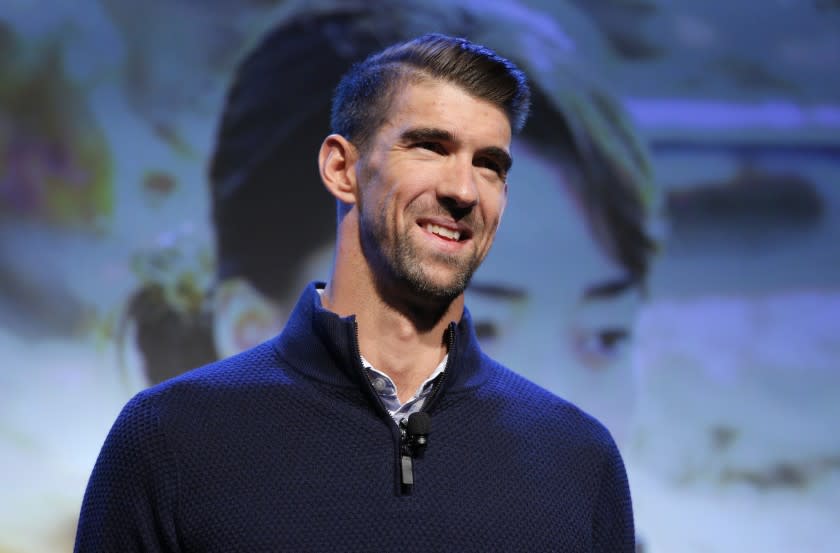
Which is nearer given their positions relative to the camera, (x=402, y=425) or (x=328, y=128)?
(x=402, y=425)

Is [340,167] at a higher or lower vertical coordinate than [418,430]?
higher

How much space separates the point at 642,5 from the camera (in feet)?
8.86

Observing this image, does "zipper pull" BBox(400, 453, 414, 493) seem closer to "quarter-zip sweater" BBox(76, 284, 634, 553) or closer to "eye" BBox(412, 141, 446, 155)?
"quarter-zip sweater" BBox(76, 284, 634, 553)

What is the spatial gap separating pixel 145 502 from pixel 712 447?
1.74 m

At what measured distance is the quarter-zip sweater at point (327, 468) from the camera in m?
1.19

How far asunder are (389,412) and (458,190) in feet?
0.96

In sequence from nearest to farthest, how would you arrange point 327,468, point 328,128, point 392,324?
point 327,468
point 392,324
point 328,128

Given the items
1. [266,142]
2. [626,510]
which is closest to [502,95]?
[626,510]

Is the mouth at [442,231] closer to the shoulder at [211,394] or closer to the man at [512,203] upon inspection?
the shoulder at [211,394]

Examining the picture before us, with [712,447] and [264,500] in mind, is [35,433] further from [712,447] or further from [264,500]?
[712,447]

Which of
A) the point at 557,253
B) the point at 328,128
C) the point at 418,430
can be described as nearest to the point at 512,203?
the point at 557,253

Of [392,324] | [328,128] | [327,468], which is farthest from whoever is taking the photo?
[328,128]

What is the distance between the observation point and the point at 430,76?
4.44ft

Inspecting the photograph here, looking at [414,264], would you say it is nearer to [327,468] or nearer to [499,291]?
[327,468]
